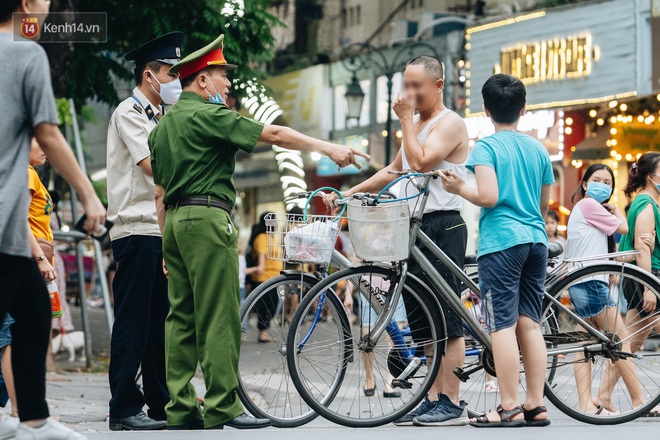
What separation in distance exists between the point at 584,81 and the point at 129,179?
1315cm

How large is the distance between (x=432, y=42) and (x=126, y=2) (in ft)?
46.6

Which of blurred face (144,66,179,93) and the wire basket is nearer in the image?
the wire basket

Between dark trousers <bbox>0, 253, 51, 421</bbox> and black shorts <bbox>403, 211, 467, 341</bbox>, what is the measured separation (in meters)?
2.21

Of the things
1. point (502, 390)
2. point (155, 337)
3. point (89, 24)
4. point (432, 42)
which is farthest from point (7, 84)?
point (432, 42)

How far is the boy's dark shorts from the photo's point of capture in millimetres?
5715

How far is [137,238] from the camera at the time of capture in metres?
6.16

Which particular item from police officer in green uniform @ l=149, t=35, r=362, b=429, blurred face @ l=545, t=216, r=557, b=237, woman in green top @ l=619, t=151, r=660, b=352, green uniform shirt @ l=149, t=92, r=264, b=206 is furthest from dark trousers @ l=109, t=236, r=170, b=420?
blurred face @ l=545, t=216, r=557, b=237

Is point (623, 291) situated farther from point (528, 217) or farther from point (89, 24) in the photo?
point (89, 24)

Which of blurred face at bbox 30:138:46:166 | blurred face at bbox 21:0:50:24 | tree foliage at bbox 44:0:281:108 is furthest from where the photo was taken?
tree foliage at bbox 44:0:281:108

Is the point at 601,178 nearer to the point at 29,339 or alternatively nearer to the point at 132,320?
the point at 132,320

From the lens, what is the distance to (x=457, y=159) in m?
6.16

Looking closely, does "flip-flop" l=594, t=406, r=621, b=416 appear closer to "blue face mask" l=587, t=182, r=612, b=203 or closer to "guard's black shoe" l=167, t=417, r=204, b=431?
"blue face mask" l=587, t=182, r=612, b=203

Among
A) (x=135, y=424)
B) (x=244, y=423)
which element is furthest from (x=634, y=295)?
(x=135, y=424)

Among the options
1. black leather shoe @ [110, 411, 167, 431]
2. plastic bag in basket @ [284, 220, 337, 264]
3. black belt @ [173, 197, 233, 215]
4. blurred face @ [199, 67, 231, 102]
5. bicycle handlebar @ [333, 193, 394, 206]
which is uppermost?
blurred face @ [199, 67, 231, 102]
